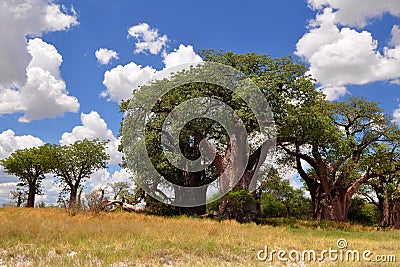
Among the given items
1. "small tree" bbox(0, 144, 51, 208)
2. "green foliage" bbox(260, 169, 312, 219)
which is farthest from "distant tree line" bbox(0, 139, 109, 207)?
"green foliage" bbox(260, 169, 312, 219)

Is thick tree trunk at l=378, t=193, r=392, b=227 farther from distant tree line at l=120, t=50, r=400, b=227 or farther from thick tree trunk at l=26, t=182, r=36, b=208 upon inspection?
thick tree trunk at l=26, t=182, r=36, b=208

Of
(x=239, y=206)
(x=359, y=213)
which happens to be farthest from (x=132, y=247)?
(x=359, y=213)

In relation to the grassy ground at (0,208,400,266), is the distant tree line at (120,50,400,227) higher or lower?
higher

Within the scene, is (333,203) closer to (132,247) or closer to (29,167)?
(132,247)

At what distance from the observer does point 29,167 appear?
4366cm

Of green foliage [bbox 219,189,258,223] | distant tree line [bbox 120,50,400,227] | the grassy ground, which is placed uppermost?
distant tree line [bbox 120,50,400,227]

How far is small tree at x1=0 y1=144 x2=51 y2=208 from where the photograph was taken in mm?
42400

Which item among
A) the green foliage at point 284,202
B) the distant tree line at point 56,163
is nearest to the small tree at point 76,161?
the distant tree line at point 56,163

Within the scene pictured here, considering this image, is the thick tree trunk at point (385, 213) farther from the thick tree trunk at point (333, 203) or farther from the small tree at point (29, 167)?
the small tree at point (29, 167)

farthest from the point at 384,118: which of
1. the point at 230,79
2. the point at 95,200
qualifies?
the point at 95,200

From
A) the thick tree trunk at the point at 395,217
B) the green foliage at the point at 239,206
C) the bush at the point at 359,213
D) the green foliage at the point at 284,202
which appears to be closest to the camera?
the green foliage at the point at 239,206

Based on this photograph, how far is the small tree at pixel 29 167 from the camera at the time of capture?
42400mm

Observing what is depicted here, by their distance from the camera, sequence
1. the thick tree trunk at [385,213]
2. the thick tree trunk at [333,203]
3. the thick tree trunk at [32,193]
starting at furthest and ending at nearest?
1. the thick tree trunk at [32,193]
2. the thick tree trunk at [385,213]
3. the thick tree trunk at [333,203]

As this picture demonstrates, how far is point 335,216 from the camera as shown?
99.1 ft
